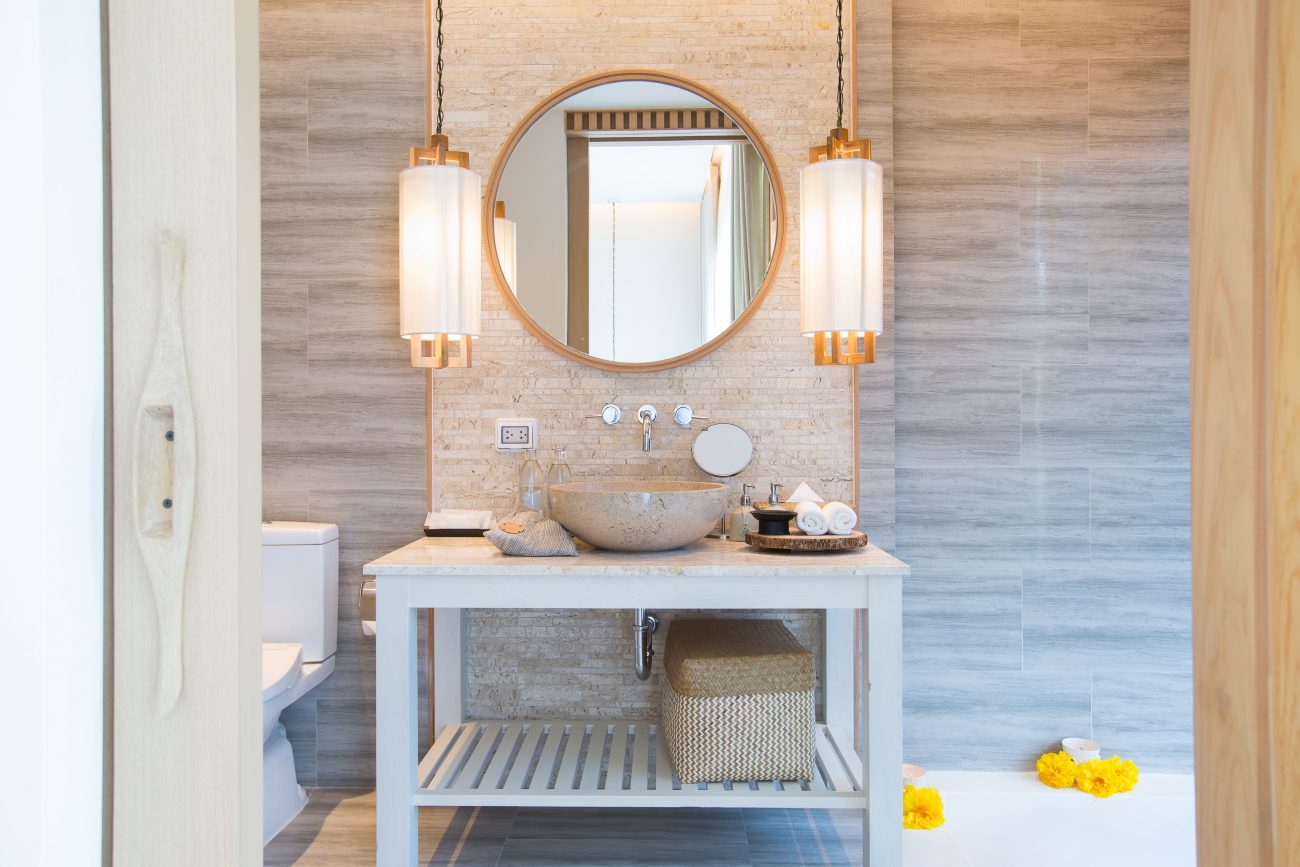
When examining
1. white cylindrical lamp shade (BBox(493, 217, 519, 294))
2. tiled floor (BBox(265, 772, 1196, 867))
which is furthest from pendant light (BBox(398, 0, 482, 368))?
tiled floor (BBox(265, 772, 1196, 867))

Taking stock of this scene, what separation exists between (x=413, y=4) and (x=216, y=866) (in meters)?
2.19

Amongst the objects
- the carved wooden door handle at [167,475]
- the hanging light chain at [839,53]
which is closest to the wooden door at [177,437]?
the carved wooden door handle at [167,475]

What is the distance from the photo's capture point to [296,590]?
2.21m

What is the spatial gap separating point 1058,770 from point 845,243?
5.10 feet

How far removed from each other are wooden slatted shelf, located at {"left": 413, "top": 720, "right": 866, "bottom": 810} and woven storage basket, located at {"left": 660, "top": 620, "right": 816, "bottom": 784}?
0.04 m

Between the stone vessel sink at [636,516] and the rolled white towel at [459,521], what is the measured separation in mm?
336

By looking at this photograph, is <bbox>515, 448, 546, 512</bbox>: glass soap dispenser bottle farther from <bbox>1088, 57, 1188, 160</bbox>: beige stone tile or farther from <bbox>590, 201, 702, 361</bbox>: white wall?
A: <bbox>1088, 57, 1188, 160</bbox>: beige stone tile

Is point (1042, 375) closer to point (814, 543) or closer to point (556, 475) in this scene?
point (814, 543)

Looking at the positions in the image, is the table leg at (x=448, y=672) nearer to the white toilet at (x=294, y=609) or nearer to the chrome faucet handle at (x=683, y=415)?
the white toilet at (x=294, y=609)

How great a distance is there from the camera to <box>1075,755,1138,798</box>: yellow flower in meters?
2.27

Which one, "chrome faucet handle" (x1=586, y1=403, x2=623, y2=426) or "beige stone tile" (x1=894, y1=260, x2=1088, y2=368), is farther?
"beige stone tile" (x1=894, y1=260, x2=1088, y2=368)

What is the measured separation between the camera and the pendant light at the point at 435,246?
6.97 feet
